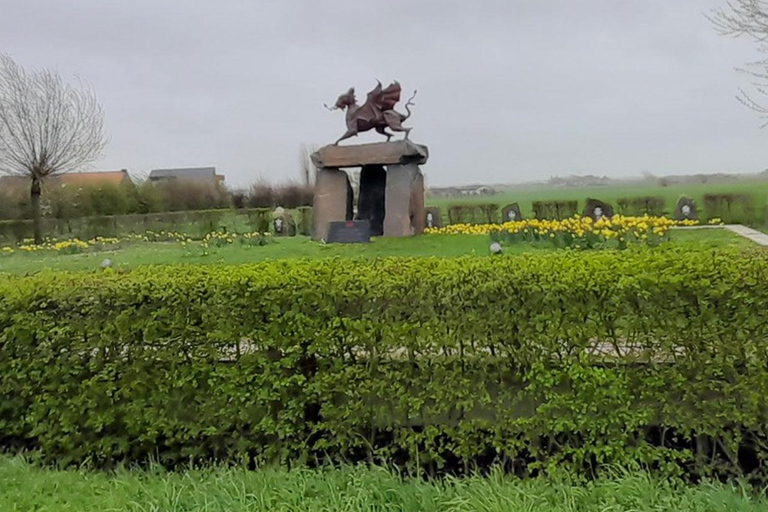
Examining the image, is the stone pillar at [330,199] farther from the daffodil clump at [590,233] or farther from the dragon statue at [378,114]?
the daffodil clump at [590,233]

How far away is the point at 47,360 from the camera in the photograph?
115 inches

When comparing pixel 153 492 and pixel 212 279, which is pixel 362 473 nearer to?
pixel 153 492

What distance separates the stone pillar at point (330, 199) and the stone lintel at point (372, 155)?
0.22m

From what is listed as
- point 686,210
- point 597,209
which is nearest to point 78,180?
point 597,209

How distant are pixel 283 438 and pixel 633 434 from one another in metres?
1.58

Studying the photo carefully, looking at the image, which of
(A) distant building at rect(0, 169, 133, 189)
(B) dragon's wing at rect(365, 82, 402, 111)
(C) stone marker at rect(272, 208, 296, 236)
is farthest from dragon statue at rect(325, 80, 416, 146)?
(A) distant building at rect(0, 169, 133, 189)

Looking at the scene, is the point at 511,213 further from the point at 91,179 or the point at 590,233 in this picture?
the point at 91,179

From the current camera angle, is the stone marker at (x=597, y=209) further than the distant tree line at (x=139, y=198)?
No

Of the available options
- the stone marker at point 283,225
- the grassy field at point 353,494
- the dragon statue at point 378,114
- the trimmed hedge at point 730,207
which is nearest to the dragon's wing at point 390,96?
the dragon statue at point 378,114

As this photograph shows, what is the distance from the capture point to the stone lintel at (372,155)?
11.2 m

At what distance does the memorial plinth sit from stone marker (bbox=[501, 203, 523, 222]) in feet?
17.1

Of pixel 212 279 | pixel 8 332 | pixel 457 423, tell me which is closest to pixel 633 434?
pixel 457 423

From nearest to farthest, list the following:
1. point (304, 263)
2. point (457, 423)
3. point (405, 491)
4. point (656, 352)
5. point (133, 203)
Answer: point (405, 491) < point (656, 352) < point (457, 423) < point (304, 263) < point (133, 203)

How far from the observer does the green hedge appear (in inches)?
102
